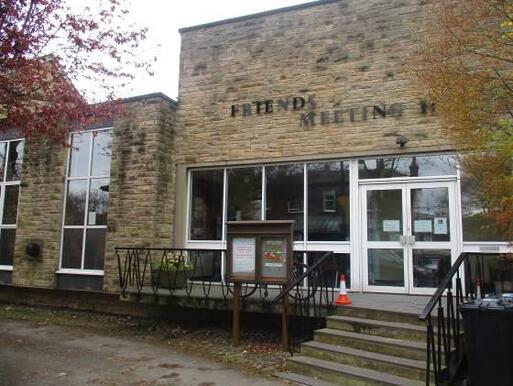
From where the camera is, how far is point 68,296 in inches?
469

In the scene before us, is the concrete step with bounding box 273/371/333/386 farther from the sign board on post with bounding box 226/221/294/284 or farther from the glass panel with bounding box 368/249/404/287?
the glass panel with bounding box 368/249/404/287

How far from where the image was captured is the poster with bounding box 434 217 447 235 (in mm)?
8884

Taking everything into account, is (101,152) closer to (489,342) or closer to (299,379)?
(299,379)

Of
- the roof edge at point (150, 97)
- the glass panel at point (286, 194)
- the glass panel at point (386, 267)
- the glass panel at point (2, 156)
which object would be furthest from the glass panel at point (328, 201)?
the glass panel at point (2, 156)

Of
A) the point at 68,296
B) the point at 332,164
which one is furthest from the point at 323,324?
the point at 68,296

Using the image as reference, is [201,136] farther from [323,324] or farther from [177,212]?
[323,324]

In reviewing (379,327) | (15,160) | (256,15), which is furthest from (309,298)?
(15,160)

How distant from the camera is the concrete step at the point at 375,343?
6.15 metres

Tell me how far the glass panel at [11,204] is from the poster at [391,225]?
30.8 ft

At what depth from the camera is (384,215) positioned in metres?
9.43

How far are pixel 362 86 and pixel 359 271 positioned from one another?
12.0 ft

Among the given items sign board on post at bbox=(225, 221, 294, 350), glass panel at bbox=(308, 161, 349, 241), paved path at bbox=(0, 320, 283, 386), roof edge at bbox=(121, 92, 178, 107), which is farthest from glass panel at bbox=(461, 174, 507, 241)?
roof edge at bbox=(121, 92, 178, 107)

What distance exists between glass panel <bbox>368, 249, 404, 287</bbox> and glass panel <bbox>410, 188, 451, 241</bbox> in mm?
534

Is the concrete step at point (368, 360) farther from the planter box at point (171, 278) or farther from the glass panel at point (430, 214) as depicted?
the planter box at point (171, 278)
